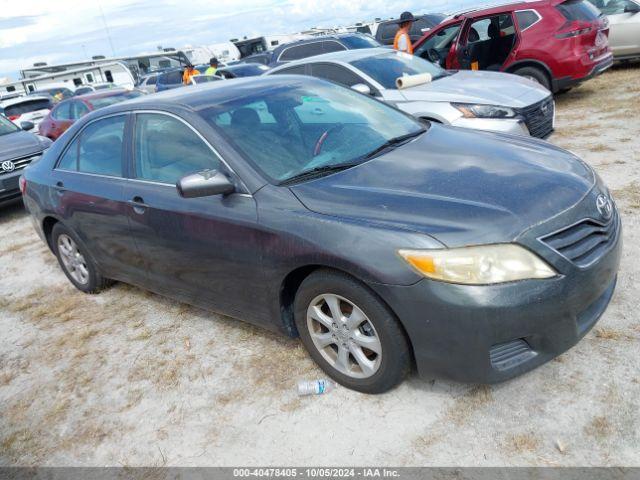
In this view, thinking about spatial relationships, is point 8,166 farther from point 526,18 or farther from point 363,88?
point 526,18

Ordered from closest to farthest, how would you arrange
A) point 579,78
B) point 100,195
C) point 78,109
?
point 100,195 → point 579,78 → point 78,109

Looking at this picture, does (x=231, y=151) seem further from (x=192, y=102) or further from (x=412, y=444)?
(x=412, y=444)

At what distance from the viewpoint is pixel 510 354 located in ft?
7.76

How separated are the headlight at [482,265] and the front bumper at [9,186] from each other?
706cm

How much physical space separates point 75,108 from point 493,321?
1146cm

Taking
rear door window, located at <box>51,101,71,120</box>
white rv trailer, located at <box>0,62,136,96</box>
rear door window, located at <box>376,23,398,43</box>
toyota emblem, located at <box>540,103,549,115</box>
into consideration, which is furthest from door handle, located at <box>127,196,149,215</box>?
white rv trailer, located at <box>0,62,136,96</box>

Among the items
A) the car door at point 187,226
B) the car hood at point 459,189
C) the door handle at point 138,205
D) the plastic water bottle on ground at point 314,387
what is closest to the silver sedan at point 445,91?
the car hood at point 459,189

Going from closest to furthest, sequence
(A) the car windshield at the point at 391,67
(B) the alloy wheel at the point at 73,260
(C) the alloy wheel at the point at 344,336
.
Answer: (C) the alloy wheel at the point at 344,336, (B) the alloy wheel at the point at 73,260, (A) the car windshield at the point at 391,67

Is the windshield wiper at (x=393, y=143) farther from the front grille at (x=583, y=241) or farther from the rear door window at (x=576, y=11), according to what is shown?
the rear door window at (x=576, y=11)

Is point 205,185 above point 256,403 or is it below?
above

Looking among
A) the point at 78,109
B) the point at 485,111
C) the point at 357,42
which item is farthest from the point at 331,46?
the point at 485,111

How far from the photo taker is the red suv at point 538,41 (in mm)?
8195

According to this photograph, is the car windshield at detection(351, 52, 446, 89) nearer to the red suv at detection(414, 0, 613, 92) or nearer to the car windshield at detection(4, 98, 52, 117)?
the red suv at detection(414, 0, 613, 92)

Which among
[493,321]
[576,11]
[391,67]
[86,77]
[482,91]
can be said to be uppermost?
[86,77]
